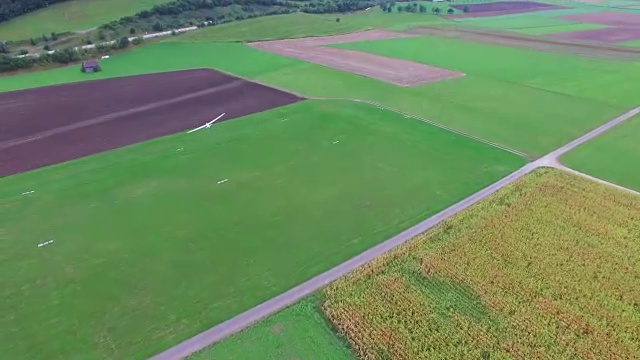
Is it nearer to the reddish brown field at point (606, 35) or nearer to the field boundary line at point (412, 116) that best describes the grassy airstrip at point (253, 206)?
the field boundary line at point (412, 116)

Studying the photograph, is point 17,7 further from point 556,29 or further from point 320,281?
point 556,29

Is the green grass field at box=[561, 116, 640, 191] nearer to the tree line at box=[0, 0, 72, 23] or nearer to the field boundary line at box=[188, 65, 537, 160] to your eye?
the field boundary line at box=[188, 65, 537, 160]

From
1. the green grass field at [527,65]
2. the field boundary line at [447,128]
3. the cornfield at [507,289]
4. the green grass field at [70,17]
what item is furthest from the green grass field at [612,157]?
the green grass field at [70,17]

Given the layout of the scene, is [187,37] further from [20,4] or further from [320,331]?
[320,331]

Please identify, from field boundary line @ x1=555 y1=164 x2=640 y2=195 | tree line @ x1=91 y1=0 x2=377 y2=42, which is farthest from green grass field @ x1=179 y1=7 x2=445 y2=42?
field boundary line @ x1=555 y1=164 x2=640 y2=195

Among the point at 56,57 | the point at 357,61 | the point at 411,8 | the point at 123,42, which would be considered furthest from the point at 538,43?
the point at 56,57

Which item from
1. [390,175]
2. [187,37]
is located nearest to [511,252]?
[390,175]
